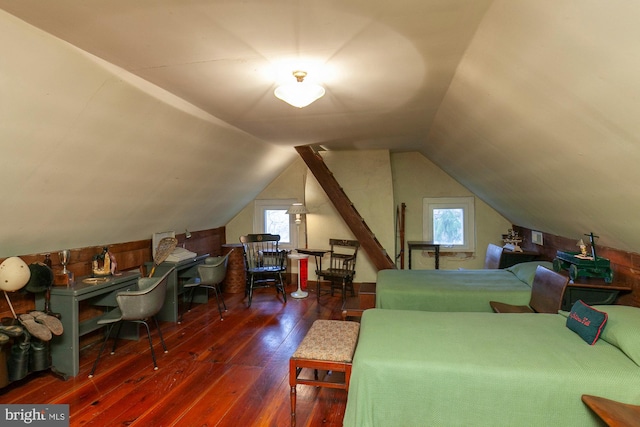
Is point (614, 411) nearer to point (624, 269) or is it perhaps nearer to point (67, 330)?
point (624, 269)

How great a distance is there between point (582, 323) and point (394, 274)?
1922 mm

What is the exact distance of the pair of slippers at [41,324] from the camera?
8.43 feet

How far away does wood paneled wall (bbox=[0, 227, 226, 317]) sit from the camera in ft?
9.44

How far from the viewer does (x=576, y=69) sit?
145cm

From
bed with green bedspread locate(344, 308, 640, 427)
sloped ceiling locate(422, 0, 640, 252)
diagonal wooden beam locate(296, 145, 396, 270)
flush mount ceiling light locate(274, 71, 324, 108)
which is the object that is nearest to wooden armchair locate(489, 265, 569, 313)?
sloped ceiling locate(422, 0, 640, 252)

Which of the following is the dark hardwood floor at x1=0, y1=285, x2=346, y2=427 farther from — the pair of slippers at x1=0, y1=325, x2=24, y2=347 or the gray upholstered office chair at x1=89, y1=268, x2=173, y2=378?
the pair of slippers at x1=0, y1=325, x2=24, y2=347

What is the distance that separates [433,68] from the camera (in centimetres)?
220

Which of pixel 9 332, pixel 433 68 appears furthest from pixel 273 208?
pixel 433 68

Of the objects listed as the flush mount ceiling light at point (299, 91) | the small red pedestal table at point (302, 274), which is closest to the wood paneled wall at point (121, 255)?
the small red pedestal table at point (302, 274)

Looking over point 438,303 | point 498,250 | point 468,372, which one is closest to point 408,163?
point 498,250

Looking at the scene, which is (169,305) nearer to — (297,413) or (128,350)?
(128,350)

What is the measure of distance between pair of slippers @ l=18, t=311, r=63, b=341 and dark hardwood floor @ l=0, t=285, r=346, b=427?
450 millimetres

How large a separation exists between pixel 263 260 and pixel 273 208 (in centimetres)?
111

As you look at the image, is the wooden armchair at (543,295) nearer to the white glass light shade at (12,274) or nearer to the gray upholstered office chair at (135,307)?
the gray upholstered office chair at (135,307)
